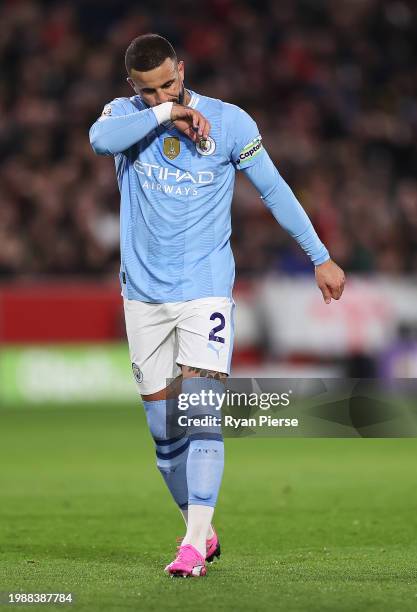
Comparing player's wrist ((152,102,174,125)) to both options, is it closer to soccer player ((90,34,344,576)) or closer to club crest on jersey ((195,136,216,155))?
soccer player ((90,34,344,576))

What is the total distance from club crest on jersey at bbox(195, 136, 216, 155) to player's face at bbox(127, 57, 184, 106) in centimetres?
22

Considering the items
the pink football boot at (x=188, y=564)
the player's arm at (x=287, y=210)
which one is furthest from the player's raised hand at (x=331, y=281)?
the pink football boot at (x=188, y=564)

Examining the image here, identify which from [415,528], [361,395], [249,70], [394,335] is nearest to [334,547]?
[415,528]

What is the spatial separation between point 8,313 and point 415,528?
860 cm

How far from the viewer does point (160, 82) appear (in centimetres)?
589

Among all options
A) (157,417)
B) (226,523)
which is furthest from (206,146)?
(226,523)

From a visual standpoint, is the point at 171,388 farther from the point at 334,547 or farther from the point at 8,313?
the point at 8,313

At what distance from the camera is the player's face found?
587 cm

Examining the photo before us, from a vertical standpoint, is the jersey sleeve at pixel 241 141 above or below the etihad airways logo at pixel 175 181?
above

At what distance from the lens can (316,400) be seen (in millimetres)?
5812

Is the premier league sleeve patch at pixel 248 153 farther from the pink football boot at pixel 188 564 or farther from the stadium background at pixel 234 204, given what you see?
the stadium background at pixel 234 204

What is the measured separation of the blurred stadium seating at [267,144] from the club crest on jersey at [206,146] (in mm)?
9358

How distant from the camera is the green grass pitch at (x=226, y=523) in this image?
5.26 meters

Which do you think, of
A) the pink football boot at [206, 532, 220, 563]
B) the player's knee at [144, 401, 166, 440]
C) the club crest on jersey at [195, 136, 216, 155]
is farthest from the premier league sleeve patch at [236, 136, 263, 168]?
the pink football boot at [206, 532, 220, 563]
